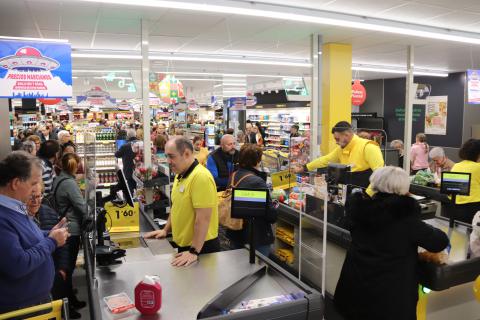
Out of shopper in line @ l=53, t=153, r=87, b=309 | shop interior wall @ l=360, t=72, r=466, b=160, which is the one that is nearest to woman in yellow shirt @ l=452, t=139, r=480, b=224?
shopper in line @ l=53, t=153, r=87, b=309

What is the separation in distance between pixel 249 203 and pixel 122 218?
1.70 metres

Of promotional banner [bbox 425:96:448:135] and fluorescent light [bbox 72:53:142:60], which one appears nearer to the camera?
fluorescent light [bbox 72:53:142:60]

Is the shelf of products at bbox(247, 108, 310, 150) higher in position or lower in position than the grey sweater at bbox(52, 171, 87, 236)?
higher

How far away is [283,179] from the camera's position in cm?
540

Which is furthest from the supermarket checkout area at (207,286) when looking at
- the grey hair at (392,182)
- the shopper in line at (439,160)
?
the shopper in line at (439,160)

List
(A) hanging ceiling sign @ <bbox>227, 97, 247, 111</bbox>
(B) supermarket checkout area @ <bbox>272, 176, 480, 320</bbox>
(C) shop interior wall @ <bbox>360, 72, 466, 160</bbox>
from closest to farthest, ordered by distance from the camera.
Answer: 1. (B) supermarket checkout area @ <bbox>272, 176, 480, 320</bbox>
2. (A) hanging ceiling sign @ <bbox>227, 97, 247, 111</bbox>
3. (C) shop interior wall @ <bbox>360, 72, 466, 160</bbox>

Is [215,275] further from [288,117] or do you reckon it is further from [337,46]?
[288,117]

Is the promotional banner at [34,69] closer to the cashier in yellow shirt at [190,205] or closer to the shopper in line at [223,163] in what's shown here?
the shopper in line at [223,163]

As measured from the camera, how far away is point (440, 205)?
6.07 metres

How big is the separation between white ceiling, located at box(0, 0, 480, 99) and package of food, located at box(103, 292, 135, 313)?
4.58 metres

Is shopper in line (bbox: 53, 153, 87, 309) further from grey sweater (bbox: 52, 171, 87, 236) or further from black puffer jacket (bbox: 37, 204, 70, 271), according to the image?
black puffer jacket (bbox: 37, 204, 70, 271)

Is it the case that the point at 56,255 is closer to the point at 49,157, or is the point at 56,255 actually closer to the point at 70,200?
the point at 70,200

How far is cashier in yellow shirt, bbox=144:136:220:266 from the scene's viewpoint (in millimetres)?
2625

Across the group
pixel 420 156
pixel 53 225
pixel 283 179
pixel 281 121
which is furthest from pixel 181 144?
pixel 281 121
